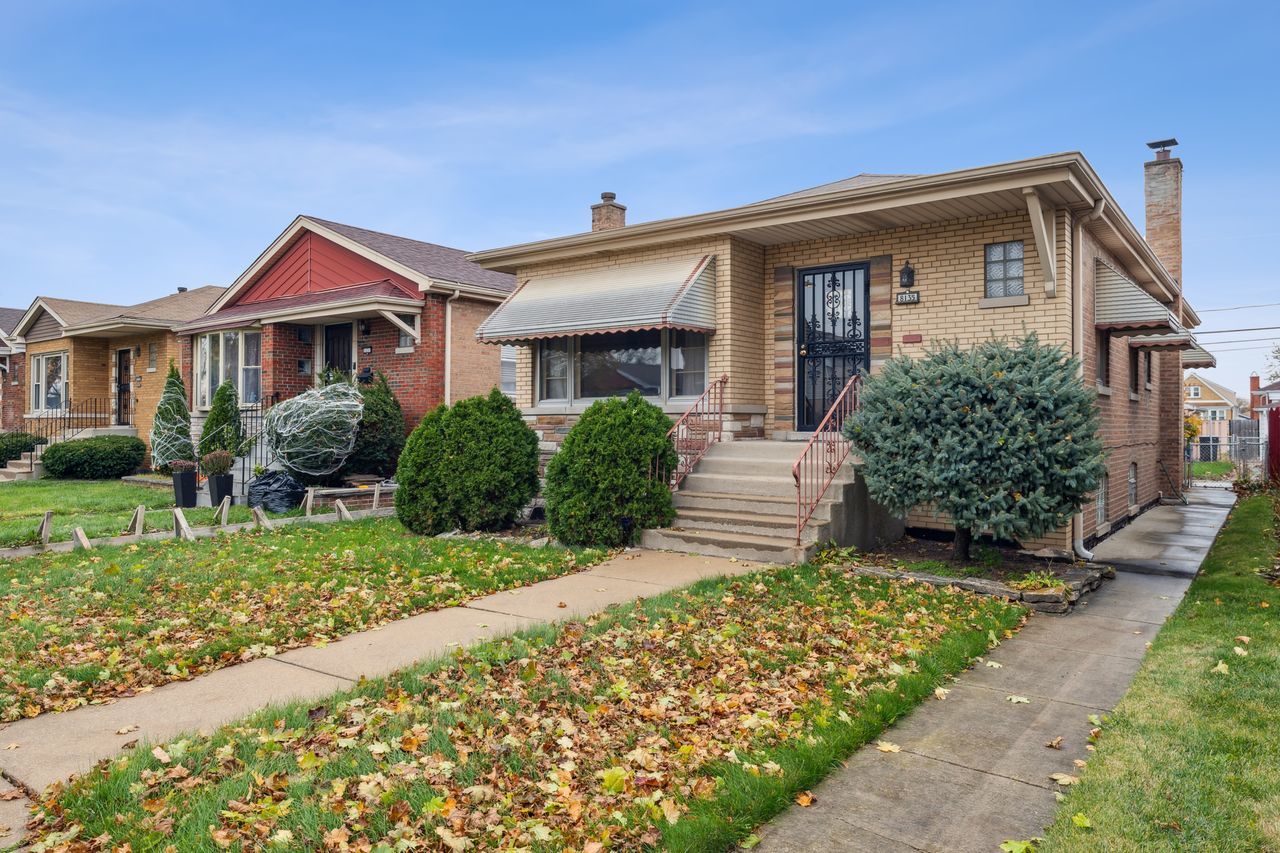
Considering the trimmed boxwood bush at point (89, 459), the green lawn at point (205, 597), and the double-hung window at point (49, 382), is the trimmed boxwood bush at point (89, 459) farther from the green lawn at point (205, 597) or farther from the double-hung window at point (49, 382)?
the green lawn at point (205, 597)

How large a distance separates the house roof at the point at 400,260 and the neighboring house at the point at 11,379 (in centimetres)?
1230

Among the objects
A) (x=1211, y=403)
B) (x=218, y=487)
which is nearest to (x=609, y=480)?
(x=218, y=487)

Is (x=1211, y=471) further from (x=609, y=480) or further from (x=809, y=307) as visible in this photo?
(x=609, y=480)

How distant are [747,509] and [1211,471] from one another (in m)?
27.5

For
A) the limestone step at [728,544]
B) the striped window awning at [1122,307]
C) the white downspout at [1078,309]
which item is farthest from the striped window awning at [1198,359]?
the limestone step at [728,544]

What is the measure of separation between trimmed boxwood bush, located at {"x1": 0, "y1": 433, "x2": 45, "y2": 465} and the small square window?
75.7 ft

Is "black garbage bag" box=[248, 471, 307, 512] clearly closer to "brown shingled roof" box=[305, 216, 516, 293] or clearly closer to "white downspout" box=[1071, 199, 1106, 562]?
"brown shingled roof" box=[305, 216, 516, 293]

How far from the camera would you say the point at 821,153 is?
24.9 metres

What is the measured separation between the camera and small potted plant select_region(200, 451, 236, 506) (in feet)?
43.0

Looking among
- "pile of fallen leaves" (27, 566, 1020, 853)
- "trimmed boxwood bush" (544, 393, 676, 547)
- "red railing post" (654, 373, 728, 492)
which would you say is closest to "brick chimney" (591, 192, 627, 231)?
"red railing post" (654, 373, 728, 492)

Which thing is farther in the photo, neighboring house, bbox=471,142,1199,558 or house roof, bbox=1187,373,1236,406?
house roof, bbox=1187,373,1236,406

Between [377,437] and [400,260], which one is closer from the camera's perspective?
[377,437]

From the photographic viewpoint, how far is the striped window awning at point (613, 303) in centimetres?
1062

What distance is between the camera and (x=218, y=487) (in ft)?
43.1
